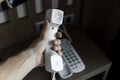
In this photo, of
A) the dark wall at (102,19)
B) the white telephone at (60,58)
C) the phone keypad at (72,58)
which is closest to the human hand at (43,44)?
the white telephone at (60,58)

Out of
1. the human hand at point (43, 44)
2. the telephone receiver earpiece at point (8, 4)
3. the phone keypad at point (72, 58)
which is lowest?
the phone keypad at point (72, 58)

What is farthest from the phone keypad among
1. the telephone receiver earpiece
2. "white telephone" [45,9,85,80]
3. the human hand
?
the telephone receiver earpiece

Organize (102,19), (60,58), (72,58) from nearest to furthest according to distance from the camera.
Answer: (60,58) → (72,58) → (102,19)

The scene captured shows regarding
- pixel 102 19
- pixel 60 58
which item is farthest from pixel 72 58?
pixel 102 19

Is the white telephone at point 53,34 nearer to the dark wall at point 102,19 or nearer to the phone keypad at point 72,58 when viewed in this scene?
the phone keypad at point 72,58

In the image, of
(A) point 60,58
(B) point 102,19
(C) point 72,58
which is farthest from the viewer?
(B) point 102,19

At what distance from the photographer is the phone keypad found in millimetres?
1021

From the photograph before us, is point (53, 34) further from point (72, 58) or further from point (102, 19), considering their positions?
point (102, 19)

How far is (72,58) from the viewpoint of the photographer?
1.05 meters

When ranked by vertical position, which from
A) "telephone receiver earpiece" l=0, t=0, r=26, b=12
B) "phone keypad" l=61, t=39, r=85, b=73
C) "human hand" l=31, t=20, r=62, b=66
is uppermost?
"telephone receiver earpiece" l=0, t=0, r=26, b=12

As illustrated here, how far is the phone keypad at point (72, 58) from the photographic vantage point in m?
1.02

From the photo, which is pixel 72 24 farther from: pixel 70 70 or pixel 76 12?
pixel 70 70

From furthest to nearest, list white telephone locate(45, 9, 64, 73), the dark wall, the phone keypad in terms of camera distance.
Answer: the dark wall, the phone keypad, white telephone locate(45, 9, 64, 73)

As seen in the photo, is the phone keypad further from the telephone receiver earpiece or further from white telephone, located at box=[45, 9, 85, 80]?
the telephone receiver earpiece
